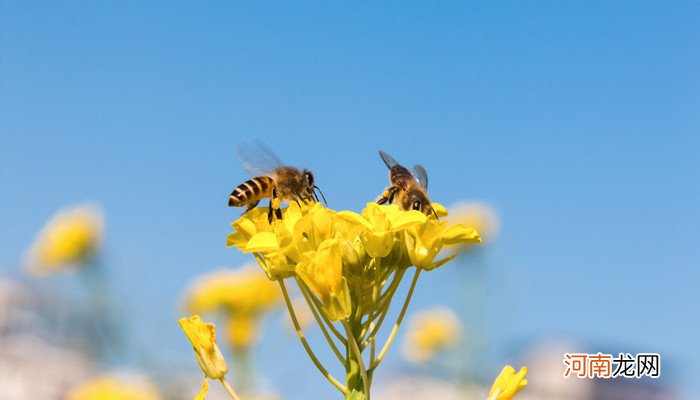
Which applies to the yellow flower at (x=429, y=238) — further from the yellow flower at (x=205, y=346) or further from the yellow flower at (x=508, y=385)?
the yellow flower at (x=205, y=346)

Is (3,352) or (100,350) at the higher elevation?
(3,352)

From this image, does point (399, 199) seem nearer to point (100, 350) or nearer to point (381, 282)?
point (381, 282)

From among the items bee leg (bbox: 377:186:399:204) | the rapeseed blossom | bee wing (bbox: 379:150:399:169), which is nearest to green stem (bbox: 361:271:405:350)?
the rapeseed blossom

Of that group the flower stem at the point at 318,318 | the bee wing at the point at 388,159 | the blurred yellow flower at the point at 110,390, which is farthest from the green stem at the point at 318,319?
the blurred yellow flower at the point at 110,390

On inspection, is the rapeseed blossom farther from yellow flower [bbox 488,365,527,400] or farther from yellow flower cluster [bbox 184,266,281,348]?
yellow flower cluster [bbox 184,266,281,348]

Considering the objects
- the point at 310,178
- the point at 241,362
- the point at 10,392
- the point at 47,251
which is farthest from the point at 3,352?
the point at 310,178

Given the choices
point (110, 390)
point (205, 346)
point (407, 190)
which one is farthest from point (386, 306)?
point (110, 390)

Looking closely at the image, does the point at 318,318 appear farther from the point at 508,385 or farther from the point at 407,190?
the point at 407,190
